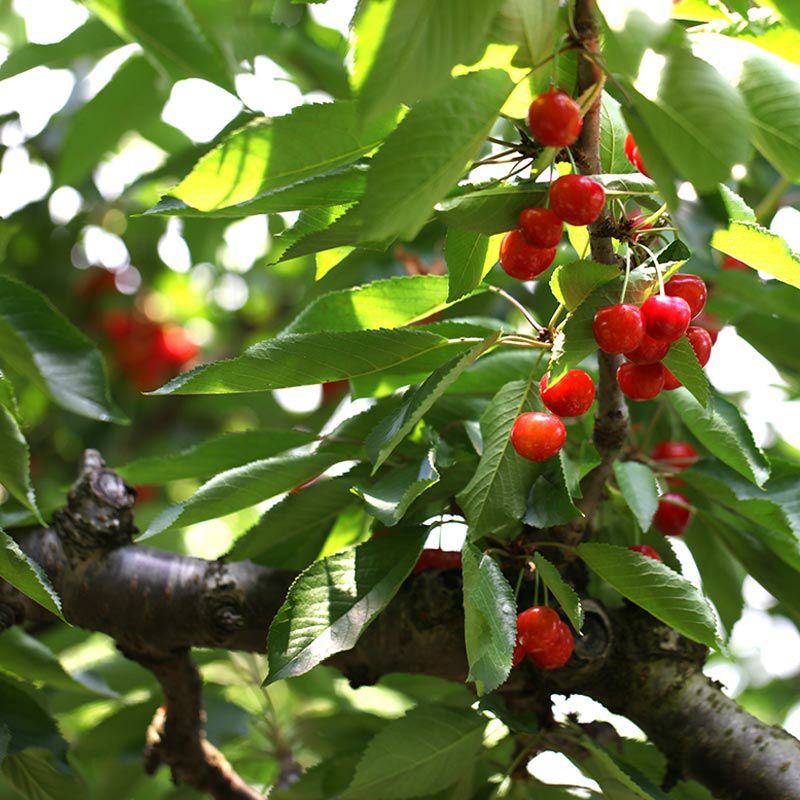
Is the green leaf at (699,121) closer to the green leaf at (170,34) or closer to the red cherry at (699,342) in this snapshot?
the red cherry at (699,342)

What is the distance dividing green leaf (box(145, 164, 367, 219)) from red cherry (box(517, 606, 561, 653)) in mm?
378

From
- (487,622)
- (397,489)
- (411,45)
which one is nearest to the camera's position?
(411,45)

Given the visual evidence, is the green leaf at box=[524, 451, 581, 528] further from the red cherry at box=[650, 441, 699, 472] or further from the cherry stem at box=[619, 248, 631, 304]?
the red cherry at box=[650, 441, 699, 472]

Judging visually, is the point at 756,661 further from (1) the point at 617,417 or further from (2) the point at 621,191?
(2) the point at 621,191

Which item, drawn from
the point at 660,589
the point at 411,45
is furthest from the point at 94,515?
the point at 411,45

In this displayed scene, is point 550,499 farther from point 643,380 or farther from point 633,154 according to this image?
point 633,154

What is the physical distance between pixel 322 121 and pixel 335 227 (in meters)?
0.08

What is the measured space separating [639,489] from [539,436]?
19 cm

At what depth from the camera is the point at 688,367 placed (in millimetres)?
788

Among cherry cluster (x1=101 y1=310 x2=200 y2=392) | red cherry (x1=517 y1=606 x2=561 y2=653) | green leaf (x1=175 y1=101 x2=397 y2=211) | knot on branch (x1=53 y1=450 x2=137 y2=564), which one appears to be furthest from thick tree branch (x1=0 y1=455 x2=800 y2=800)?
cherry cluster (x1=101 y1=310 x2=200 y2=392)

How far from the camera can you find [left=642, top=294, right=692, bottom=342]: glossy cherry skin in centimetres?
74

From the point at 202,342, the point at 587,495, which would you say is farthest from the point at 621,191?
the point at 202,342

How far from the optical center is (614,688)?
1053 mm

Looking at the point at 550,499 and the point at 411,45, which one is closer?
the point at 411,45
